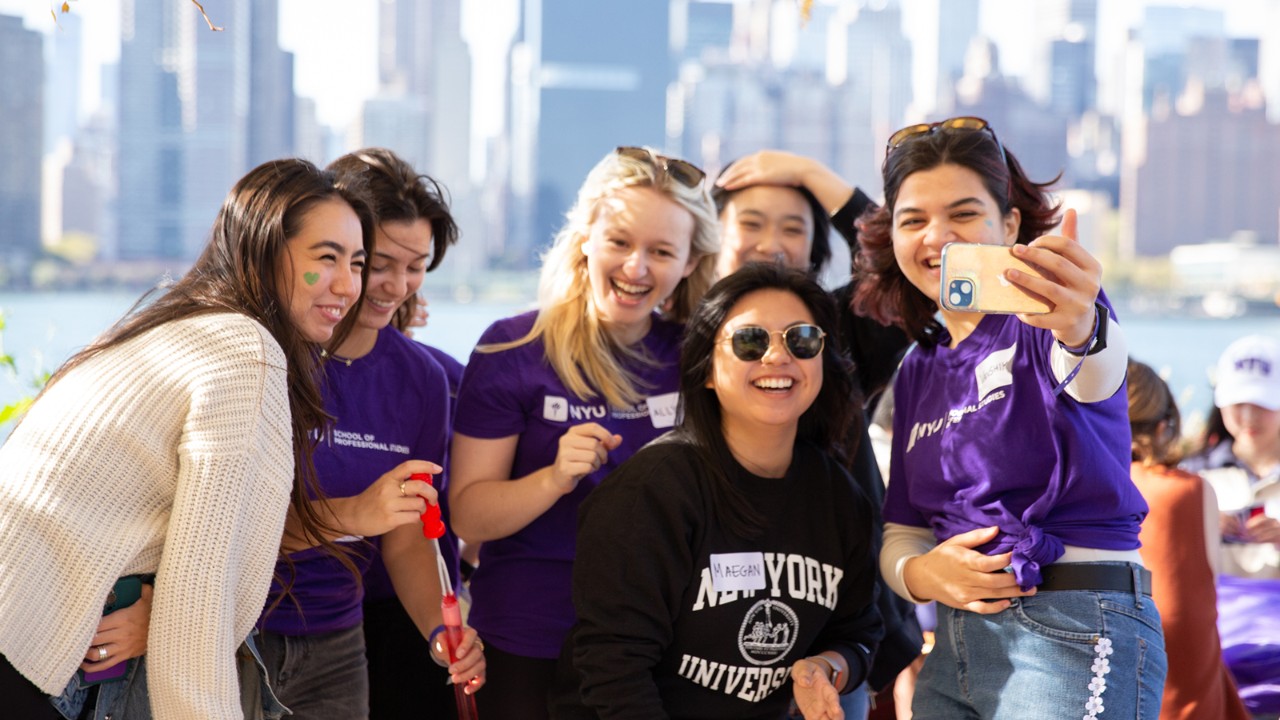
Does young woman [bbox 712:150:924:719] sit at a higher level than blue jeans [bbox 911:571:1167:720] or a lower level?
higher

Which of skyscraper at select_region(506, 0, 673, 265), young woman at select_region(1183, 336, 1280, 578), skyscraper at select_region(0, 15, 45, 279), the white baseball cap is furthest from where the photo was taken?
skyscraper at select_region(506, 0, 673, 265)

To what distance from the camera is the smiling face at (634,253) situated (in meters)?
2.65

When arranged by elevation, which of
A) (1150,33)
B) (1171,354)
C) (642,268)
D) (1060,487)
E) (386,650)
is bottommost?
(1171,354)

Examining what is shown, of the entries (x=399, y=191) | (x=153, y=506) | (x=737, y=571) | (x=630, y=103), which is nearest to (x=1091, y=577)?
(x=737, y=571)

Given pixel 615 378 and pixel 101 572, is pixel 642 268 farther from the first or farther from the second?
pixel 101 572

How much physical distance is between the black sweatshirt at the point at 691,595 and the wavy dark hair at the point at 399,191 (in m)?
0.84

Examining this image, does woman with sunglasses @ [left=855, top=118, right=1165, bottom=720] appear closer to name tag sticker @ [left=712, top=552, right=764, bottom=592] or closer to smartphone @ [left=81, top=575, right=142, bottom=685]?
name tag sticker @ [left=712, top=552, right=764, bottom=592]

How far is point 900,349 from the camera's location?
3.09 metres

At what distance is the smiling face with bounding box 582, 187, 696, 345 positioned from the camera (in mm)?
2654

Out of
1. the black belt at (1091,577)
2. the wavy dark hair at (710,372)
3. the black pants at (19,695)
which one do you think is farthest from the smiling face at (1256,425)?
the black pants at (19,695)

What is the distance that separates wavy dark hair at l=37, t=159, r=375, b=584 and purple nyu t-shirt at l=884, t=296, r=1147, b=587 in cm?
113

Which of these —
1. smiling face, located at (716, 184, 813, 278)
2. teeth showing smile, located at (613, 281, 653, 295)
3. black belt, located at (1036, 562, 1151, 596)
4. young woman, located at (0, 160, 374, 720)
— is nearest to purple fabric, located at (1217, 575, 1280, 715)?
smiling face, located at (716, 184, 813, 278)

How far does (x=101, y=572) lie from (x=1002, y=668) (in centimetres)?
146

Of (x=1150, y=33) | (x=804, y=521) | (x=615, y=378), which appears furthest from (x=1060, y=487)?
(x=1150, y=33)
